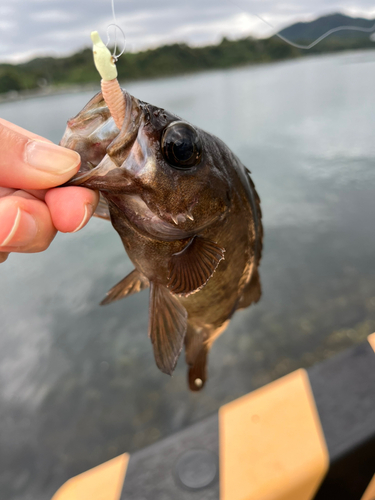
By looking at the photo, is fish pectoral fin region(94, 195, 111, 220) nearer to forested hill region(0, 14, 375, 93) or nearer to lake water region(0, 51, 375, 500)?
lake water region(0, 51, 375, 500)

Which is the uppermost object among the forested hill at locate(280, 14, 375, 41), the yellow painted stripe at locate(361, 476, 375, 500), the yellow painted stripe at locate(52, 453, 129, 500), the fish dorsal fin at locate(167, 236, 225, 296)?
the forested hill at locate(280, 14, 375, 41)

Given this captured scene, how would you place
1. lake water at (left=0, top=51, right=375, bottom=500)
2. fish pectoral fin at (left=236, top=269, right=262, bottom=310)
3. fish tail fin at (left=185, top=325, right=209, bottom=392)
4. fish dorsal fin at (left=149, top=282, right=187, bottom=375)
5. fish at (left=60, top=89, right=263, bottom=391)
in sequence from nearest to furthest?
fish at (left=60, top=89, right=263, bottom=391)
fish dorsal fin at (left=149, top=282, right=187, bottom=375)
fish pectoral fin at (left=236, top=269, right=262, bottom=310)
fish tail fin at (left=185, top=325, right=209, bottom=392)
lake water at (left=0, top=51, right=375, bottom=500)

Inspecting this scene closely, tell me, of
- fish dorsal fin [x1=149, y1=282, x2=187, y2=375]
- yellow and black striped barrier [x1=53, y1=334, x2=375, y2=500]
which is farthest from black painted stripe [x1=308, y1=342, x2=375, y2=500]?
fish dorsal fin [x1=149, y1=282, x2=187, y2=375]

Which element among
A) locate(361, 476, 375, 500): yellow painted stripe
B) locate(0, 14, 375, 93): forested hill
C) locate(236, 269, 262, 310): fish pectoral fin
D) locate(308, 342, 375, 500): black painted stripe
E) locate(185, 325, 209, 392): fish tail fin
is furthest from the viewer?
locate(0, 14, 375, 93): forested hill

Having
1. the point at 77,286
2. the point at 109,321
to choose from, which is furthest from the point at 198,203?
the point at 77,286

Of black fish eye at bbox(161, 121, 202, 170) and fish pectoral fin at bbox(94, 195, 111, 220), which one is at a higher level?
black fish eye at bbox(161, 121, 202, 170)

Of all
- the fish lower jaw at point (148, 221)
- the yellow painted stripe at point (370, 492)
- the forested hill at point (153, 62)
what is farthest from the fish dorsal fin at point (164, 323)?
the forested hill at point (153, 62)

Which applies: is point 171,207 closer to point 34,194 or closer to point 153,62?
point 34,194
